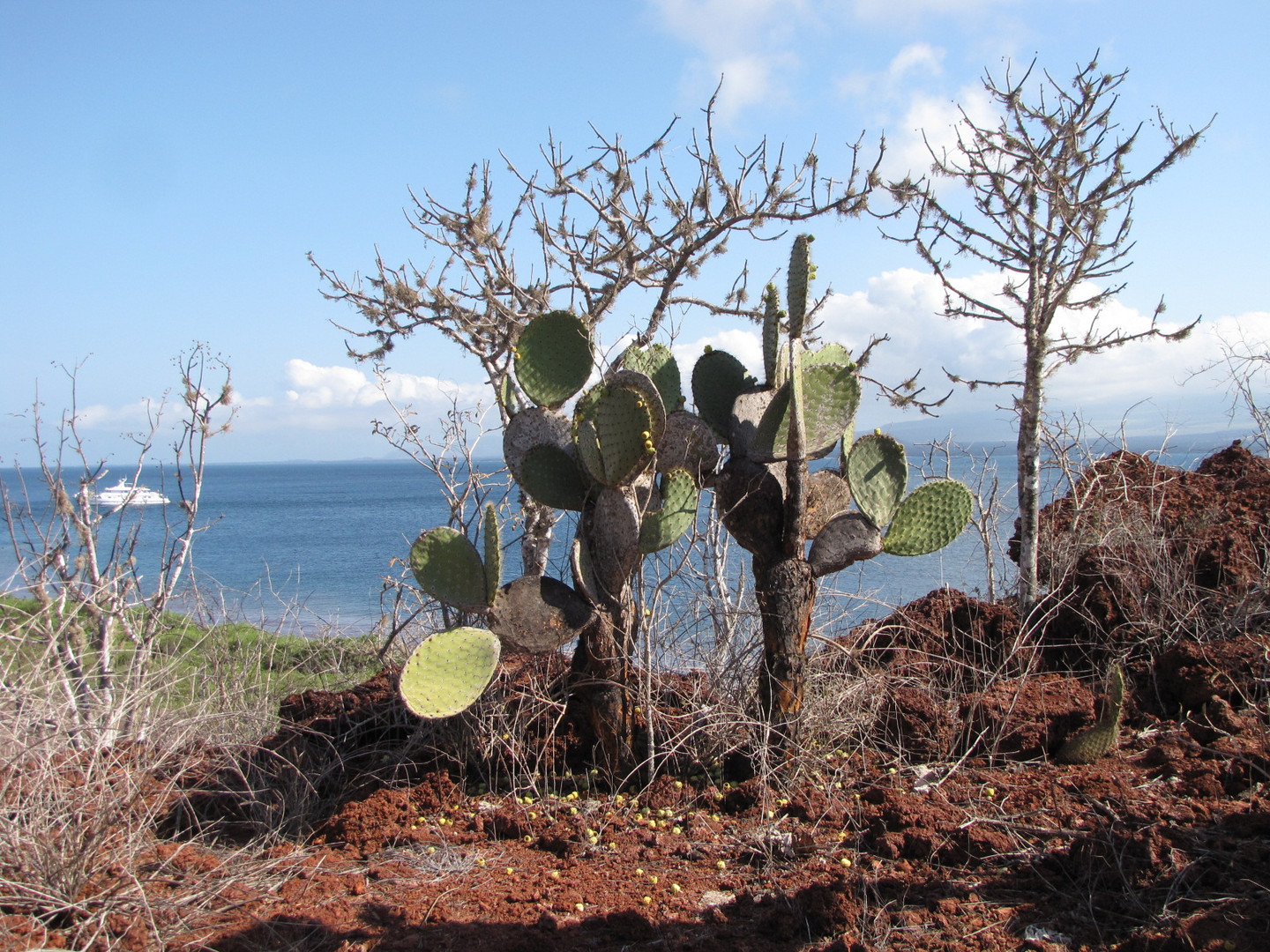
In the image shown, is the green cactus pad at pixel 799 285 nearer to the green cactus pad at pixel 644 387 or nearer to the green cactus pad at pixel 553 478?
the green cactus pad at pixel 644 387

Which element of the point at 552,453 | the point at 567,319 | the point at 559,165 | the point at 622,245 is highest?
the point at 559,165

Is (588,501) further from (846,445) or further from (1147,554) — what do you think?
(1147,554)

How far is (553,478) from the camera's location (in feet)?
11.9

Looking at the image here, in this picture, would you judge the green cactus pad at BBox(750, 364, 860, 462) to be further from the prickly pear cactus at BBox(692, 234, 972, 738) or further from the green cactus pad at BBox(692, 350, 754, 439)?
the green cactus pad at BBox(692, 350, 754, 439)

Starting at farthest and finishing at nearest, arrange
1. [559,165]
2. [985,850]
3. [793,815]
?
1. [559,165]
2. [793,815]
3. [985,850]

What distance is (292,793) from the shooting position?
353 cm

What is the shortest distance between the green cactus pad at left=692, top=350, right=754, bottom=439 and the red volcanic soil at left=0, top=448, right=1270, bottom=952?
A: 127 cm

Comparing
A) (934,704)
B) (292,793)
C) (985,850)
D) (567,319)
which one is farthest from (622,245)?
(985,850)

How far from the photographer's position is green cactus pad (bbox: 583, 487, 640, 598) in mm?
3434

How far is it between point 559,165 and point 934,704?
377cm

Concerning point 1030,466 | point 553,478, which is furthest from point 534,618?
point 1030,466

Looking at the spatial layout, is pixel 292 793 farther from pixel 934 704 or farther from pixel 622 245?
pixel 622 245

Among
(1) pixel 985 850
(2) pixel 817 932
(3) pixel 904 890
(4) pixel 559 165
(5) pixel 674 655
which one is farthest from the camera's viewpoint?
(4) pixel 559 165

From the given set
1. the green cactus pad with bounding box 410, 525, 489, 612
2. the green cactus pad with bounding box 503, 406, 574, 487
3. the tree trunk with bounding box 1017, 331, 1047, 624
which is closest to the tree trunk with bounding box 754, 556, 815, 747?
the green cactus pad with bounding box 503, 406, 574, 487
